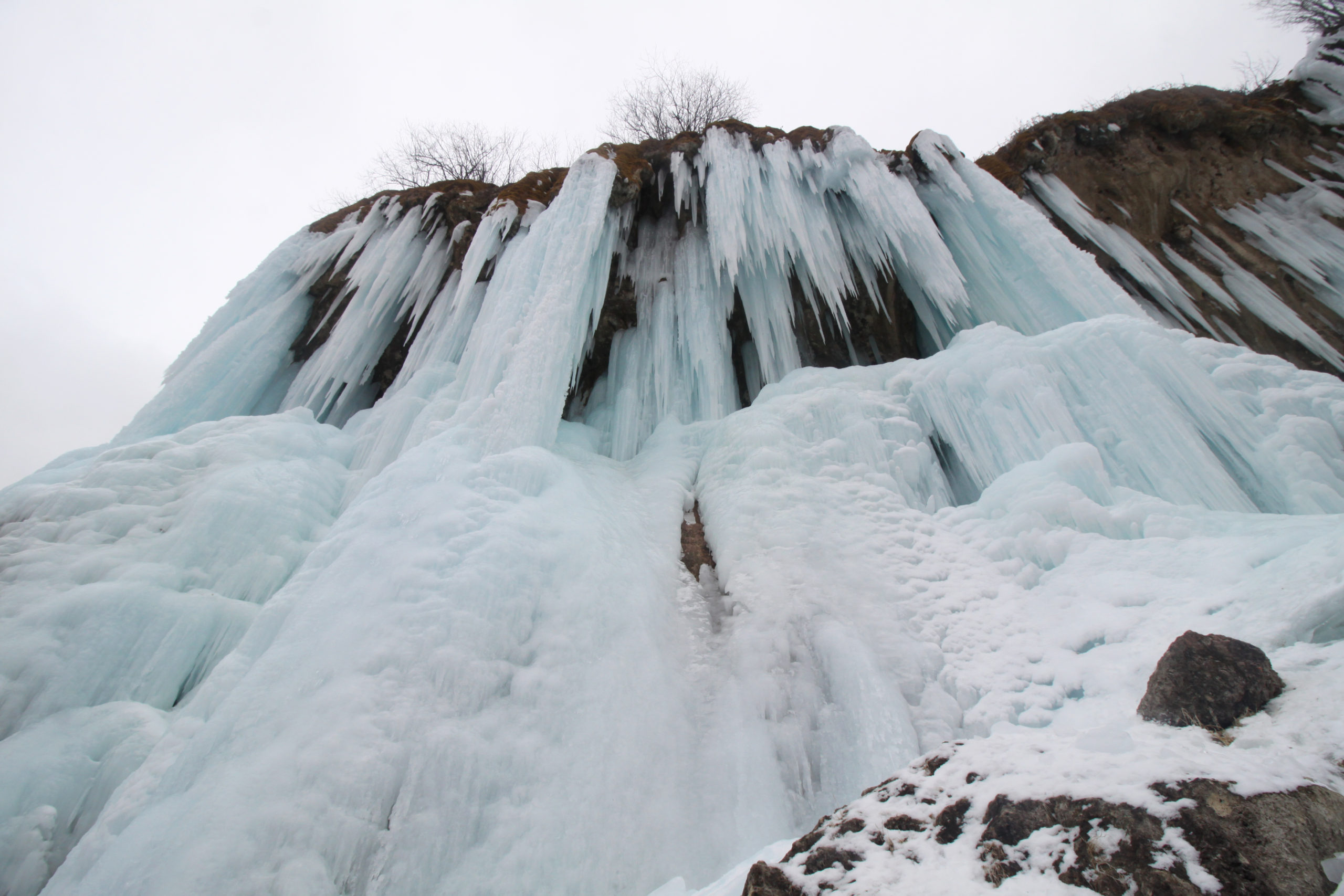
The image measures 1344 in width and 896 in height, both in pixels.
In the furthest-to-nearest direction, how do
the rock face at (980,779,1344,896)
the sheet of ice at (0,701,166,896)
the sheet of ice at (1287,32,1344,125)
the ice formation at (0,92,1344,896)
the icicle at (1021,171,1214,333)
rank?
the sheet of ice at (1287,32,1344,125), the icicle at (1021,171,1214,333), the sheet of ice at (0,701,166,896), the ice formation at (0,92,1344,896), the rock face at (980,779,1344,896)

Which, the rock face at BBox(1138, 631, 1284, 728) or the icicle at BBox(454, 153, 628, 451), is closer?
the rock face at BBox(1138, 631, 1284, 728)

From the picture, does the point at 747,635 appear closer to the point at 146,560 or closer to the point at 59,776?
the point at 59,776

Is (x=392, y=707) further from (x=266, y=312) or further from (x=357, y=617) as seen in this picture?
(x=266, y=312)

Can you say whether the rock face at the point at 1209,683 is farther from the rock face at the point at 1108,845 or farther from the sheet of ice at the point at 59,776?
the sheet of ice at the point at 59,776

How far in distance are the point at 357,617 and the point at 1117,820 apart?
3.65 meters

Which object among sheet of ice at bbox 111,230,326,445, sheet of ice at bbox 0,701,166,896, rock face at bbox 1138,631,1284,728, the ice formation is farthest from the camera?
sheet of ice at bbox 111,230,326,445

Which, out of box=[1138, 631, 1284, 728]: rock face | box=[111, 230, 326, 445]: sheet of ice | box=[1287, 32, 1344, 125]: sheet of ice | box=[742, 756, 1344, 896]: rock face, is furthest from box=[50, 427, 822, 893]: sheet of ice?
box=[1287, 32, 1344, 125]: sheet of ice

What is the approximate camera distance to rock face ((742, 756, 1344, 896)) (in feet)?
4.20

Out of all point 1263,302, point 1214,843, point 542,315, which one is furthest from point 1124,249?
point 1214,843

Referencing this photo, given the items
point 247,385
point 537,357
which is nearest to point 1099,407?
point 537,357

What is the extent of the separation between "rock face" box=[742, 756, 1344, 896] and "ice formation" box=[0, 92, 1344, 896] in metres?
0.15

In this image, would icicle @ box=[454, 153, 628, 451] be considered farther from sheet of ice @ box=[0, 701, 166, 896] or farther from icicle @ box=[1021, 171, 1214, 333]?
icicle @ box=[1021, 171, 1214, 333]

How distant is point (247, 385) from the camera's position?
25.4ft

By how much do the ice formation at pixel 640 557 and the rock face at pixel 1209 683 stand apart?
0.12 meters
